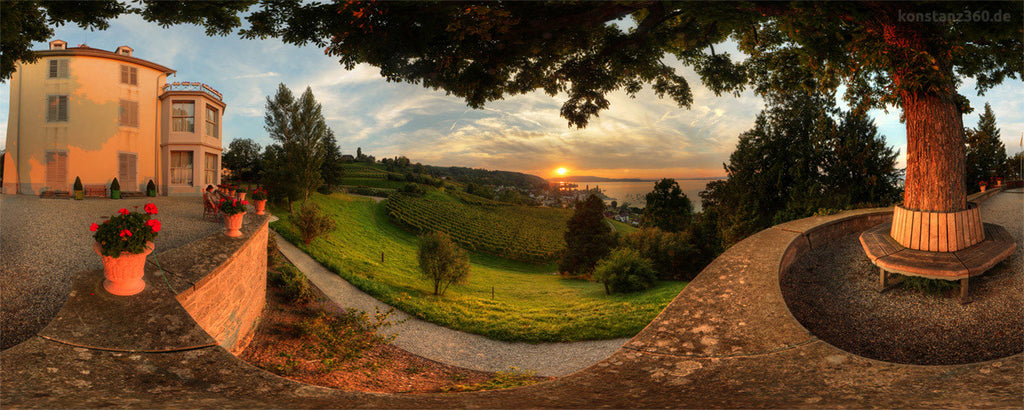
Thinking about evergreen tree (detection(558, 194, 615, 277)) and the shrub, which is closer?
evergreen tree (detection(558, 194, 615, 277))

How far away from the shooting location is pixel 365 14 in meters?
5.09

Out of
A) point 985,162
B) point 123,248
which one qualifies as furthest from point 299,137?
point 985,162

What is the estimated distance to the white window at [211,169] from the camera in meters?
12.6

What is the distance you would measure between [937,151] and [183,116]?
1621cm

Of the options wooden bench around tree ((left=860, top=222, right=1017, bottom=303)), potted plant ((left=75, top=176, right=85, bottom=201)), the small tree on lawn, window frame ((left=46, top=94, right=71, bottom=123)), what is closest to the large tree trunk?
wooden bench around tree ((left=860, top=222, right=1017, bottom=303))

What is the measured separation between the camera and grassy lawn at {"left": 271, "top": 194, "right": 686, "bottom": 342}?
350 inches

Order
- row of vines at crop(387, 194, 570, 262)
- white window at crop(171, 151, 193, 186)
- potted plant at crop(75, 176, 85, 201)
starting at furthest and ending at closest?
row of vines at crop(387, 194, 570, 262) → white window at crop(171, 151, 193, 186) → potted plant at crop(75, 176, 85, 201)

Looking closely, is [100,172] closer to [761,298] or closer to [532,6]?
[532,6]

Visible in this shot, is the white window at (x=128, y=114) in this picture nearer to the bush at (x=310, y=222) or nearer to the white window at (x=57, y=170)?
the white window at (x=57, y=170)

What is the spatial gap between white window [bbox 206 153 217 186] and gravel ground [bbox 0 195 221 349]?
2654 mm

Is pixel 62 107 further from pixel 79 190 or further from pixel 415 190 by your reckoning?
pixel 415 190

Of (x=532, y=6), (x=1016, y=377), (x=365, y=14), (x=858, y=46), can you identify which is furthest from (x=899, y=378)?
(x=365, y=14)

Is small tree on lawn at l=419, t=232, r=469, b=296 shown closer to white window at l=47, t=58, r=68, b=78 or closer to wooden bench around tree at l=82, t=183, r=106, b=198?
wooden bench around tree at l=82, t=183, r=106, b=198

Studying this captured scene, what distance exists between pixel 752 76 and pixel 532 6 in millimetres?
5317
